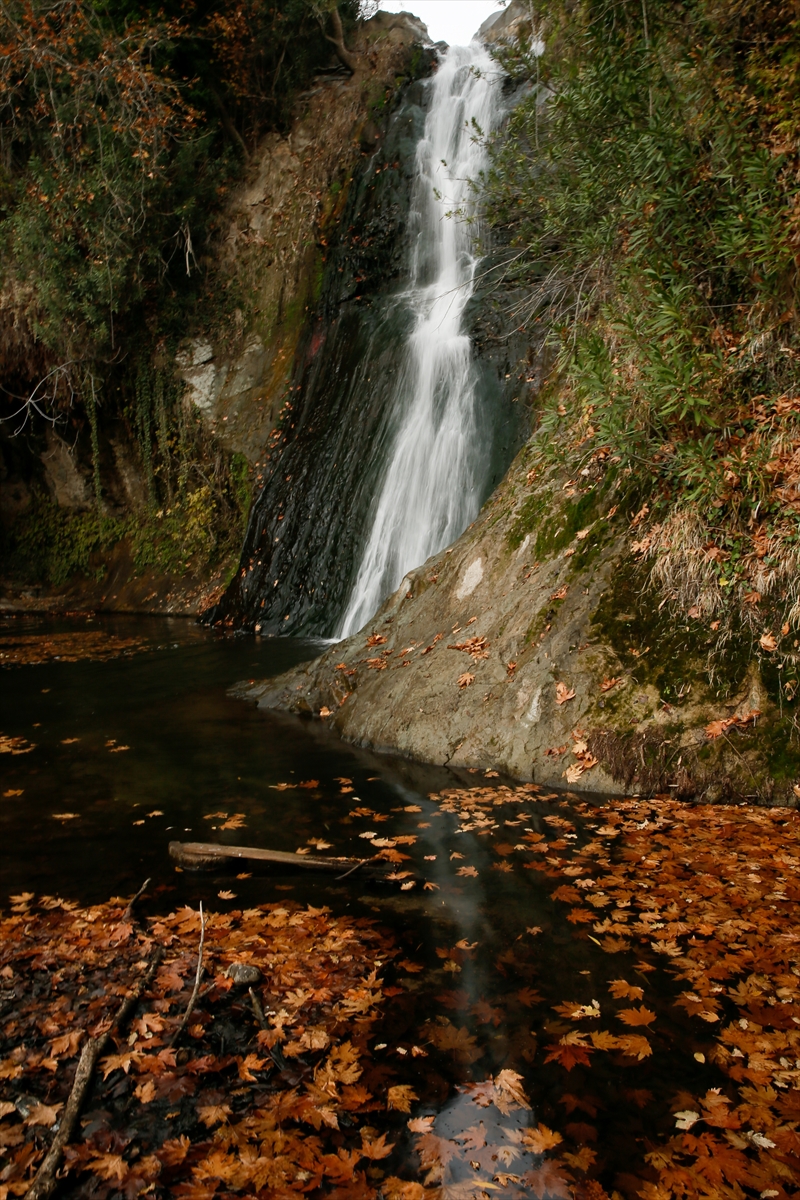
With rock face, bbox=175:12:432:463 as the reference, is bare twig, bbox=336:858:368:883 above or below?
below

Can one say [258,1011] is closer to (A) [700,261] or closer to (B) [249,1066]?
(B) [249,1066]

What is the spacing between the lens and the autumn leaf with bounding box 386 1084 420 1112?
2650 mm

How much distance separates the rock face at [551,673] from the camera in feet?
→ 17.1

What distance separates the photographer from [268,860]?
453 cm

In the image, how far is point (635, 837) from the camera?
4629 millimetres

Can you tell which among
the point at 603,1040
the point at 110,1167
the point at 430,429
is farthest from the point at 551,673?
the point at 430,429

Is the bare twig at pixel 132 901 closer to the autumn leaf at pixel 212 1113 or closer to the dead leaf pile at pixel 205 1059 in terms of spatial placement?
the dead leaf pile at pixel 205 1059

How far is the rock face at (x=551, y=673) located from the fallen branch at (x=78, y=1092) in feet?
10.9

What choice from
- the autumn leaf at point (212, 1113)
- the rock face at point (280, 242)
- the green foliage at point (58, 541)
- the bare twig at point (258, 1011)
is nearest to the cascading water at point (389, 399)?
the rock face at point (280, 242)

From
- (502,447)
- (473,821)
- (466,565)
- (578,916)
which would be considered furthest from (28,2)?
(578,916)

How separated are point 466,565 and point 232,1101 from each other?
5.48 metres

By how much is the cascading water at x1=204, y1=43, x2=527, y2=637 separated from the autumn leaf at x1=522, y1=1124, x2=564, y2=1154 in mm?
9980

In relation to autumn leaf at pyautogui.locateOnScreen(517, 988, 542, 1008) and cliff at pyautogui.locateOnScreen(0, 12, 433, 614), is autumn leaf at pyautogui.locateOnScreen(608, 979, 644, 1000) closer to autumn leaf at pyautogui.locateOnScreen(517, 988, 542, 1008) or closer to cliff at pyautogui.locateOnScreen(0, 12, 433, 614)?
autumn leaf at pyautogui.locateOnScreen(517, 988, 542, 1008)

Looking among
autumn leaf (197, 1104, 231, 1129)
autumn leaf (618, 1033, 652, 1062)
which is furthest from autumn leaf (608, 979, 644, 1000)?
autumn leaf (197, 1104, 231, 1129)
